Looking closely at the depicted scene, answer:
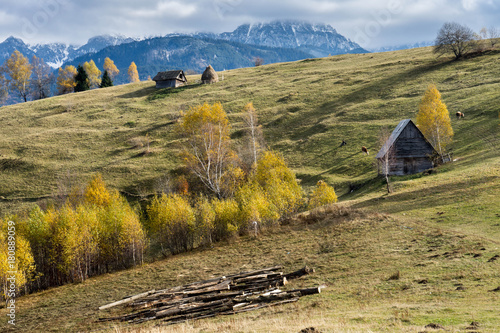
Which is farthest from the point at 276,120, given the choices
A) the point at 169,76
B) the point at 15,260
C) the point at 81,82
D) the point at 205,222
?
the point at 81,82

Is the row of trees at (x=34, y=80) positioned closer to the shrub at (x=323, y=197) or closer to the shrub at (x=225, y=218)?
the shrub at (x=225, y=218)

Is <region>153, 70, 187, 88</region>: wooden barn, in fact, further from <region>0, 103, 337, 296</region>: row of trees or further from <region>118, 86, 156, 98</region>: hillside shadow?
<region>0, 103, 337, 296</region>: row of trees

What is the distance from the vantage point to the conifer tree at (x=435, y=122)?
48.6 meters

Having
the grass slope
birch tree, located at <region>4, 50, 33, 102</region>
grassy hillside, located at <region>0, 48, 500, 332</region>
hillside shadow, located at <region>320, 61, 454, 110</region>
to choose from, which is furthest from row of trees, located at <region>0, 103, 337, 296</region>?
birch tree, located at <region>4, 50, 33, 102</region>

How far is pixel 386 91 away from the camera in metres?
77.9

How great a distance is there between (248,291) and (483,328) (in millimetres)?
12337

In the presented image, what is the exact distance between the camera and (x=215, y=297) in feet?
69.2

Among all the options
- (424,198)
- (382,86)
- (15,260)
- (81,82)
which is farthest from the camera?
(81,82)

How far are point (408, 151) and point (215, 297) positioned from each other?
35.4m

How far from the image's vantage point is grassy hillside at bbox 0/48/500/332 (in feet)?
55.5

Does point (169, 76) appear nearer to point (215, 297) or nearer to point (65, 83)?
point (65, 83)

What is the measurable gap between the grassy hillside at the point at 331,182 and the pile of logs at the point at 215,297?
105cm

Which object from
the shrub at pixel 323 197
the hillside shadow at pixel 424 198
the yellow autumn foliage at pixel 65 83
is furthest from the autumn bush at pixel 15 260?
the yellow autumn foliage at pixel 65 83

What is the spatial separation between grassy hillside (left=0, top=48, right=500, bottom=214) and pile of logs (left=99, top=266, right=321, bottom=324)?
2631 centimetres
